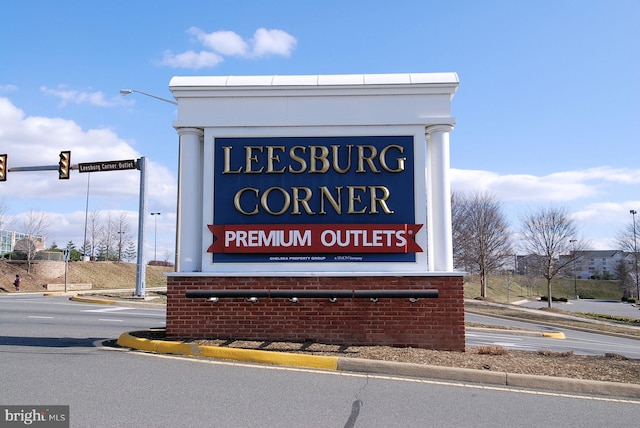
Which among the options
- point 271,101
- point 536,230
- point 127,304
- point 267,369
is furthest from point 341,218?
point 536,230

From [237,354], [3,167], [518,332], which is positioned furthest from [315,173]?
[3,167]

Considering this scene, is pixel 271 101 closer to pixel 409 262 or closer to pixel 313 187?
pixel 313 187

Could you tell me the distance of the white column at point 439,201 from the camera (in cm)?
994

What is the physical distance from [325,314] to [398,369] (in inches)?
A: 90.3

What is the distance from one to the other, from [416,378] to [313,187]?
4241 millimetres

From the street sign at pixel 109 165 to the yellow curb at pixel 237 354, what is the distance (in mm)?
17391

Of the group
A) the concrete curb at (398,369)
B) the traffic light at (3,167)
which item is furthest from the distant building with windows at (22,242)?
the concrete curb at (398,369)

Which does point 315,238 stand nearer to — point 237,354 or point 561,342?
point 237,354

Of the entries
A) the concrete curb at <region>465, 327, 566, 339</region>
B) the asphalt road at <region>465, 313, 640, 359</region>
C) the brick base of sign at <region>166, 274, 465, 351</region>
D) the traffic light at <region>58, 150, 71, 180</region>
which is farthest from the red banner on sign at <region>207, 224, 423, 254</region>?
the traffic light at <region>58, 150, 71, 180</region>

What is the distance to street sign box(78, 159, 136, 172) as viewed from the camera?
25.3m

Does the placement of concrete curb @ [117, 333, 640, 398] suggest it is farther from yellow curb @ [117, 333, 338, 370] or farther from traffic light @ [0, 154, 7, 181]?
traffic light @ [0, 154, 7, 181]

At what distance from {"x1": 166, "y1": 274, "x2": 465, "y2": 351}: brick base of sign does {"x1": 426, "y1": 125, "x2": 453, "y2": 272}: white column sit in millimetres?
535

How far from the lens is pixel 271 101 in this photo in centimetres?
1036

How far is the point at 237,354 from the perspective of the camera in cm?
848
